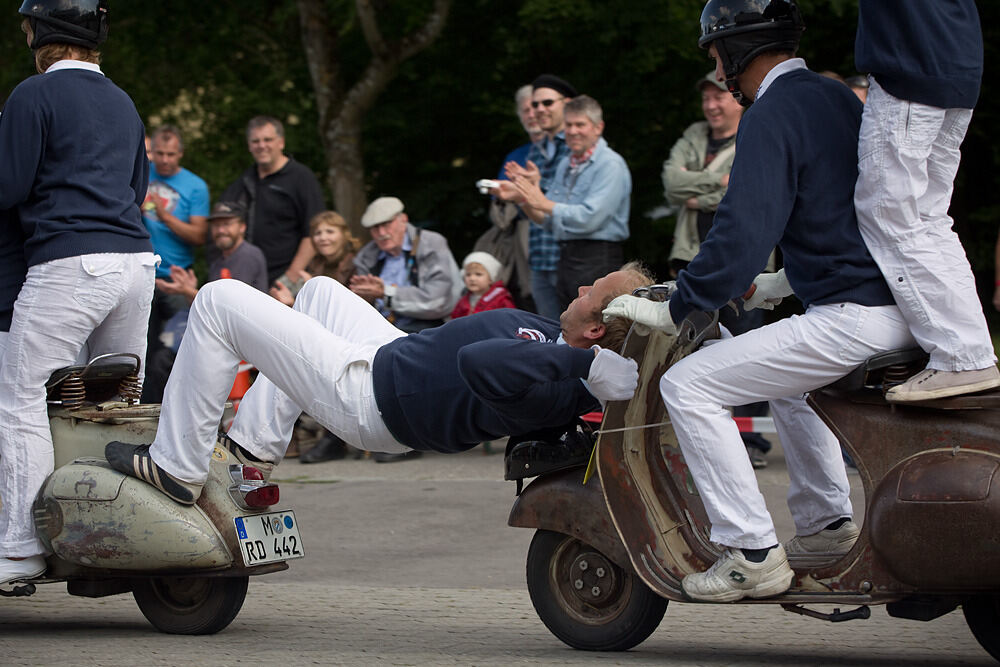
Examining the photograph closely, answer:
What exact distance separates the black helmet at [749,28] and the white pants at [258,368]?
1.59 meters

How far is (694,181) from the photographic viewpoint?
859 cm

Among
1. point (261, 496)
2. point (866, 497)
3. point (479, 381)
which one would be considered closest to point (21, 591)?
point (261, 496)

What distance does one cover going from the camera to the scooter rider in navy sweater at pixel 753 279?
174 inches

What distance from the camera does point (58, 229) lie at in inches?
215

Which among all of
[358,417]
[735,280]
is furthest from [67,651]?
[735,280]

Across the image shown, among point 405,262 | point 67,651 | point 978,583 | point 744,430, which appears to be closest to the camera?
point 978,583

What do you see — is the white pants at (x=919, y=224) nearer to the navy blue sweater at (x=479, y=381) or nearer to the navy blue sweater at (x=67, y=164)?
the navy blue sweater at (x=479, y=381)

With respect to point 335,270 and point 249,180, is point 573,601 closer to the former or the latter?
point 335,270

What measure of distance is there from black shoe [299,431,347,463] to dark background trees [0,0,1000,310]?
4.81 meters

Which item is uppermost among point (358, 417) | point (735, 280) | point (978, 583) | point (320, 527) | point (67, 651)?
point (735, 280)

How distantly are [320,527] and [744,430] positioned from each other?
2.41 metres

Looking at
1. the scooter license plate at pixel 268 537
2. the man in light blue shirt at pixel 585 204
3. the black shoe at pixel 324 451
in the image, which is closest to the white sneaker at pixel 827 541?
the scooter license plate at pixel 268 537

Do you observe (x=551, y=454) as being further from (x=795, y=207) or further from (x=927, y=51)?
(x=927, y=51)

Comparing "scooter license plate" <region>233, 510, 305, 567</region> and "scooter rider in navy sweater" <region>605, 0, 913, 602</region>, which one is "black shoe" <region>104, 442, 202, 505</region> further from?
"scooter rider in navy sweater" <region>605, 0, 913, 602</region>
